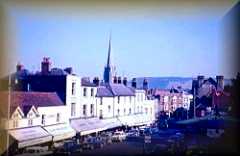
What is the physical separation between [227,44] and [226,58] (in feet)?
0.57

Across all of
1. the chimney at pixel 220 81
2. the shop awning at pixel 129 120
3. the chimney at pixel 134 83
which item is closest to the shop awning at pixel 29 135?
the shop awning at pixel 129 120

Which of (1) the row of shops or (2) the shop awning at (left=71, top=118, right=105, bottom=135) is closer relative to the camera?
(1) the row of shops

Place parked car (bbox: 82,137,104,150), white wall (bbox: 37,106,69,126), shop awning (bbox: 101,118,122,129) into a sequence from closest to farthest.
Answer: white wall (bbox: 37,106,69,126) → parked car (bbox: 82,137,104,150) → shop awning (bbox: 101,118,122,129)

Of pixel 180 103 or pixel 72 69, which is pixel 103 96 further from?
pixel 180 103

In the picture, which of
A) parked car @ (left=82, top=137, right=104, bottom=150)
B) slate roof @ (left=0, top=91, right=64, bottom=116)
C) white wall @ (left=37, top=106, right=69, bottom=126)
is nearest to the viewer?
slate roof @ (left=0, top=91, right=64, bottom=116)

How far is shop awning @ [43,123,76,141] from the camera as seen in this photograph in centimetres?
579

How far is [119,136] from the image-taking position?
601cm

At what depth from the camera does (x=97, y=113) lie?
5910 millimetres

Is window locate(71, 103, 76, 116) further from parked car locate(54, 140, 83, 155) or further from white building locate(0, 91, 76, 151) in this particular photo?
parked car locate(54, 140, 83, 155)

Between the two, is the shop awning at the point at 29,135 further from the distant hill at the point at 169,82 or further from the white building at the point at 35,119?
the distant hill at the point at 169,82

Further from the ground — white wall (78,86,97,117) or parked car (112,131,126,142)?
white wall (78,86,97,117)

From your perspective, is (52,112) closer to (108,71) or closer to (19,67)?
(19,67)

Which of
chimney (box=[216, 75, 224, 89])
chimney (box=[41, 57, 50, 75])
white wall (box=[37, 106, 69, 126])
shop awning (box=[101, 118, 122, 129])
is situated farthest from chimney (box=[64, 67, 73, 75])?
chimney (box=[216, 75, 224, 89])

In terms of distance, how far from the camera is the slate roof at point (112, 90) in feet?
19.3
